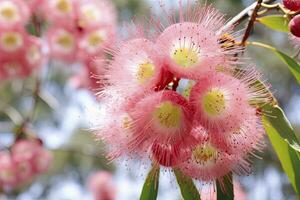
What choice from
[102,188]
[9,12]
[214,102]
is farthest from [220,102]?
[102,188]

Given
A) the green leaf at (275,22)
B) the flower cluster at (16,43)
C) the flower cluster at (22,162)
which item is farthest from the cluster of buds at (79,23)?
the green leaf at (275,22)

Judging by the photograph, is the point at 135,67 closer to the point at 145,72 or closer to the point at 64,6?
the point at 145,72

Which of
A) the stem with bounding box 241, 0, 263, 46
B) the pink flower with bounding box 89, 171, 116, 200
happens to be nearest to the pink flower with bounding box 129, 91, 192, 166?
the stem with bounding box 241, 0, 263, 46

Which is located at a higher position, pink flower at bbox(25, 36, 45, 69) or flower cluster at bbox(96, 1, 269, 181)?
flower cluster at bbox(96, 1, 269, 181)

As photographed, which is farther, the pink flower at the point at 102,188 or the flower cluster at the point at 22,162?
the pink flower at the point at 102,188

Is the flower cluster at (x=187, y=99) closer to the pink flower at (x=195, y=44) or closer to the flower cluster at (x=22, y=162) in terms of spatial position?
the pink flower at (x=195, y=44)

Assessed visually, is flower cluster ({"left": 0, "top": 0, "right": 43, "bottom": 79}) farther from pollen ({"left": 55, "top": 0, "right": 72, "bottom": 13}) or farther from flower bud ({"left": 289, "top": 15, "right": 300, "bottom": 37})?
flower bud ({"left": 289, "top": 15, "right": 300, "bottom": 37})
